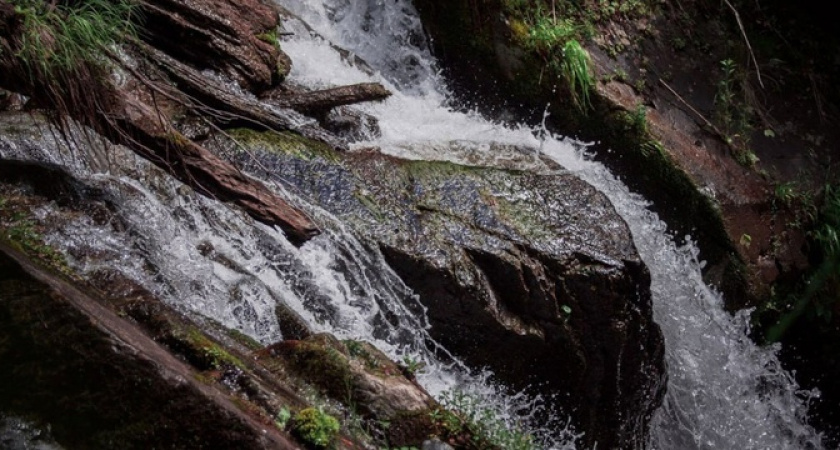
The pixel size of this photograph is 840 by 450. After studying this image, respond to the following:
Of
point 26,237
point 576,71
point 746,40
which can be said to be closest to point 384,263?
point 26,237

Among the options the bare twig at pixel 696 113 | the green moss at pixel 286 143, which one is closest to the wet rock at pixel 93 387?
the green moss at pixel 286 143

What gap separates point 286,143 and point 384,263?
103 cm

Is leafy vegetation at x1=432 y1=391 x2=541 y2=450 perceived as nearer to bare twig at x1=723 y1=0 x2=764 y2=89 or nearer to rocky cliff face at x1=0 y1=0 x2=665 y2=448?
rocky cliff face at x1=0 y1=0 x2=665 y2=448

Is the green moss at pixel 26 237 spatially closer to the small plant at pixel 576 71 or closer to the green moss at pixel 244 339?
the green moss at pixel 244 339

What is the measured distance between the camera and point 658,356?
543 centimetres

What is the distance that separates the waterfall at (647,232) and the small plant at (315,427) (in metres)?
2.84

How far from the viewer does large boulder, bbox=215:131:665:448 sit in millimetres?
4816

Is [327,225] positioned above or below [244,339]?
above

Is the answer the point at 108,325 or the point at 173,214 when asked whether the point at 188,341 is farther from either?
the point at 173,214

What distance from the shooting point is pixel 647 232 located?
613cm

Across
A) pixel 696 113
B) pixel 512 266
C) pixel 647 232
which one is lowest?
pixel 512 266

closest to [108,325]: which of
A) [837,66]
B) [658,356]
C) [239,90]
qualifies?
[239,90]

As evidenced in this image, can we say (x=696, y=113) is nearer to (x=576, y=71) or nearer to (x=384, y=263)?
(x=576, y=71)

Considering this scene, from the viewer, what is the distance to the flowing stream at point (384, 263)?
4234 mm
